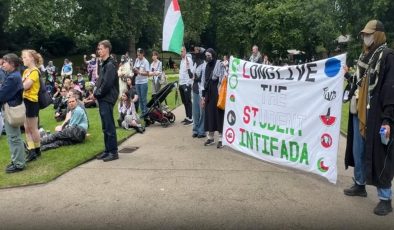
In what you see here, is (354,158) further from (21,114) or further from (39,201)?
(21,114)

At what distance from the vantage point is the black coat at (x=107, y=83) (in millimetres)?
8188

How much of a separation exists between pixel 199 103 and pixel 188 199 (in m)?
4.67

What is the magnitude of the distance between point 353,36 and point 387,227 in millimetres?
40242

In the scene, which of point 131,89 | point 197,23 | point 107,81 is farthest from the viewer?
point 197,23

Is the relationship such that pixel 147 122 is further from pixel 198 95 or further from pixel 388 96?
pixel 388 96

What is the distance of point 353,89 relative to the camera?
6.00 metres

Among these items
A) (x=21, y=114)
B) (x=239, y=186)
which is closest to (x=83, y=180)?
(x=21, y=114)

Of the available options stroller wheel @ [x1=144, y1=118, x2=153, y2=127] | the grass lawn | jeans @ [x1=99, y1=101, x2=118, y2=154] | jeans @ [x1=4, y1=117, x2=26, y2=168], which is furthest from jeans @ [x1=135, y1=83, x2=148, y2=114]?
jeans @ [x1=4, y1=117, x2=26, y2=168]

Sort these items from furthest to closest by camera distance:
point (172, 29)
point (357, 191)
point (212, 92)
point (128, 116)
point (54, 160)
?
point (128, 116)
point (172, 29)
point (212, 92)
point (54, 160)
point (357, 191)

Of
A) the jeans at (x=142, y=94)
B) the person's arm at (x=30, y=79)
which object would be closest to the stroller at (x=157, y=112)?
the jeans at (x=142, y=94)

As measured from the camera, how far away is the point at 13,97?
293 inches

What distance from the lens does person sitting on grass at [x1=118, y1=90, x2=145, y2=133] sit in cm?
1162

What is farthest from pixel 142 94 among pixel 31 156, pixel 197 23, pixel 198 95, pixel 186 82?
pixel 197 23

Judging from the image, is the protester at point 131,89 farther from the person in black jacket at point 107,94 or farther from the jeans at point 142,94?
the person in black jacket at point 107,94
